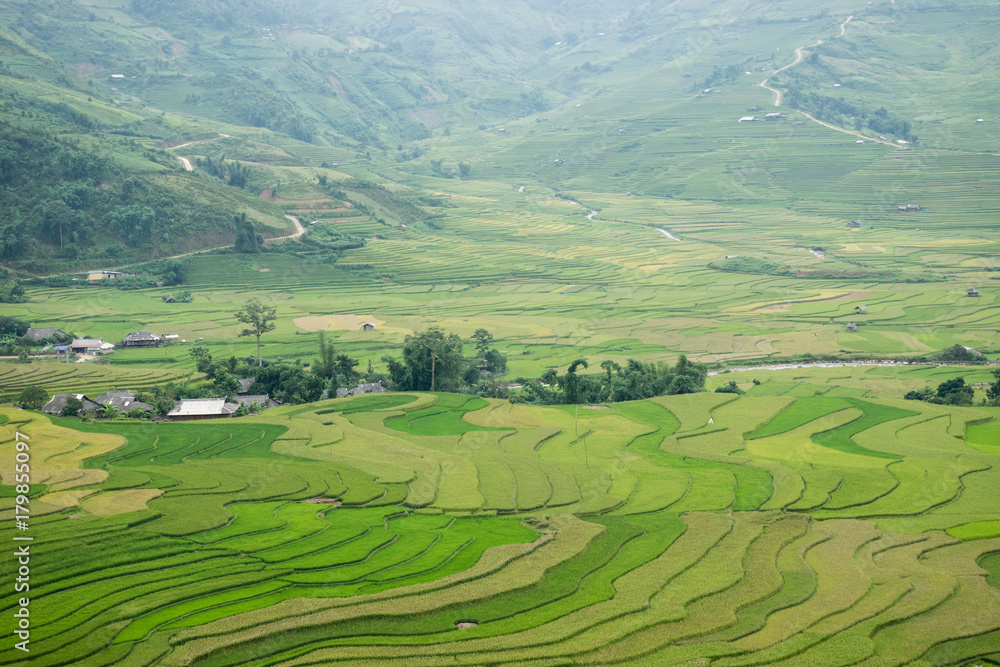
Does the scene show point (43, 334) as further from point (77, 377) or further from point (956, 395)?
point (956, 395)

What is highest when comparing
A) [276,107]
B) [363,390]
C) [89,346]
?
[276,107]

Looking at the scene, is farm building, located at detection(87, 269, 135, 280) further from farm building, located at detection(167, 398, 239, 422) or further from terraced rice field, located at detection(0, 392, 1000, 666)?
terraced rice field, located at detection(0, 392, 1000, 666)

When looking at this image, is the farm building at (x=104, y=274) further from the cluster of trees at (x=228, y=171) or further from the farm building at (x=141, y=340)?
the cluster of trees at (x=228, y=171)

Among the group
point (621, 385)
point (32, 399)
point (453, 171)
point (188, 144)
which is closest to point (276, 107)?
point (453, 171)

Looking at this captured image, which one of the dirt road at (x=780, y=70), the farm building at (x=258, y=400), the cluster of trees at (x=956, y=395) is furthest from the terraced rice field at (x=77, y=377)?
the dirt road at (x=780, y=70)

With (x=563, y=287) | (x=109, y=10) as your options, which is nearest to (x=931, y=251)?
(x=563, y=287)

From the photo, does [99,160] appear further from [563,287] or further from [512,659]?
[512,659]
